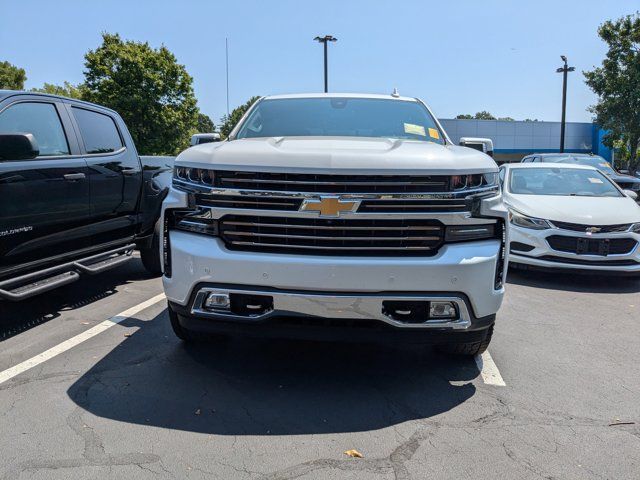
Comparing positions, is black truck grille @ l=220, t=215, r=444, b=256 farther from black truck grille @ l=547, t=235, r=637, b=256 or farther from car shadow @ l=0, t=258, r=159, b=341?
black truck grille @ l=547, t=235, r=637, b=256

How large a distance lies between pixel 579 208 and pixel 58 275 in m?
6.04

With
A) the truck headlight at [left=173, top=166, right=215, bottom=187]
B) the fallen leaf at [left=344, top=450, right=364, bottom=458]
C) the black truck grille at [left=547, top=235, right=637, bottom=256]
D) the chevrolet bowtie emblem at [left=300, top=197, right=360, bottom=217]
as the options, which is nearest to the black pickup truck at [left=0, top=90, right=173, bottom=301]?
the truck headlight at [left=173, top=166, right=215, bottom=187]

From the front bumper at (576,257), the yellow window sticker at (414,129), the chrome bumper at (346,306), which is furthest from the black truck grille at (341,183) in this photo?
the front bumper at (576,257)

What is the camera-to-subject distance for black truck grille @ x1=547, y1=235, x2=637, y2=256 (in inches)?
A: 256

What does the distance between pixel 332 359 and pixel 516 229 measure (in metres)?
4.01

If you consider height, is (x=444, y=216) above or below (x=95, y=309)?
above

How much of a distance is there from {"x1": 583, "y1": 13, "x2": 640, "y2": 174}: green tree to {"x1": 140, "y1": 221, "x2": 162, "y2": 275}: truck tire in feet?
82.8

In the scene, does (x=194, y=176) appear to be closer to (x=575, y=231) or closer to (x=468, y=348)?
(x=468, y=348)

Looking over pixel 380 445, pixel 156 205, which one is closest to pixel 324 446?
pixel 380 445

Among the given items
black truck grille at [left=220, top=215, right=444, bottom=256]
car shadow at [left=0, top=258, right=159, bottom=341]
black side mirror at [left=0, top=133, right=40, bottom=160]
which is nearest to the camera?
black truck grille at [left=220, top=215, right=444, bottom=256]

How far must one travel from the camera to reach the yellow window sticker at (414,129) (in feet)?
15.0

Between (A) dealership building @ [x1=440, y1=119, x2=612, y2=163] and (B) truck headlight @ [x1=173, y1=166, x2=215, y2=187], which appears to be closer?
(B) truck headlight @ [x1=173, y1=166, x2=215, y2=187]

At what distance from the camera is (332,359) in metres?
3.91

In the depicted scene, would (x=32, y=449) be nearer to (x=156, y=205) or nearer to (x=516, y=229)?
(x=156, y=205)
